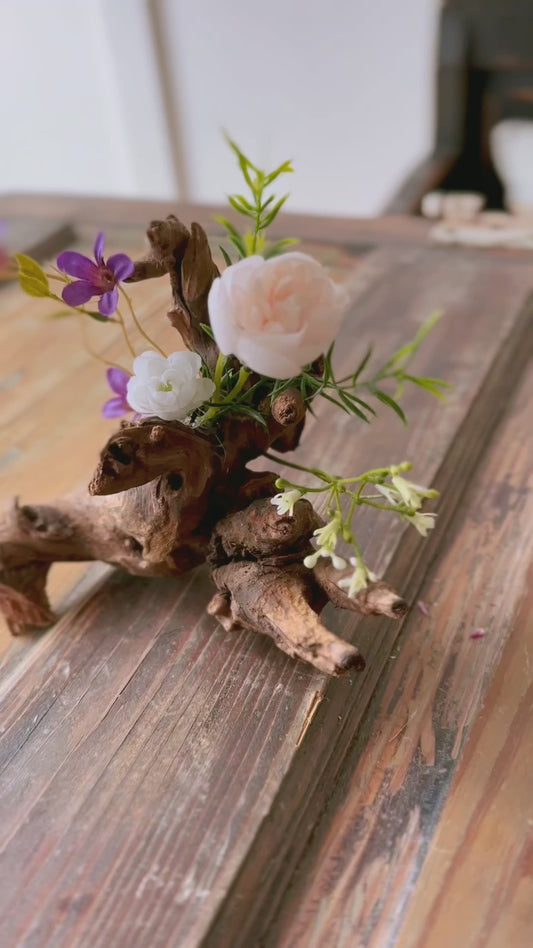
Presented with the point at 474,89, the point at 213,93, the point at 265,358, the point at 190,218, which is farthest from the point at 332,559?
the point at 213,93

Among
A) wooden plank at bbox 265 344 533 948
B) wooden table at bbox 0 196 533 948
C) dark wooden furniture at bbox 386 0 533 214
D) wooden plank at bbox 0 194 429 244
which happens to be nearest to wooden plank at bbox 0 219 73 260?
wooden plank at bbox 0 194 429 244

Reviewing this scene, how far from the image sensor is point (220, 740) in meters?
0.57

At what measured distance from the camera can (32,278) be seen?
567 mm

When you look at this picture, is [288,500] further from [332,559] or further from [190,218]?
[190,218]

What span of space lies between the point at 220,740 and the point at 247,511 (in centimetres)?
16

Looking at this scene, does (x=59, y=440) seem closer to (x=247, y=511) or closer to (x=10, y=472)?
(x=10, y=472)

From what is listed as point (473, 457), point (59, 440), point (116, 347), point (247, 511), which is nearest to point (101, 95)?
point (116, 347)

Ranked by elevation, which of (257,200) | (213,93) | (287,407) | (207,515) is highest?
(257,200)

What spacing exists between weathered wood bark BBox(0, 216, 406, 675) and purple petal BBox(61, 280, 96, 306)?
38 millimetres

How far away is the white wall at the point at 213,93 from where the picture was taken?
80.9 inches

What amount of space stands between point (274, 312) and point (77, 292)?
17 centimetres

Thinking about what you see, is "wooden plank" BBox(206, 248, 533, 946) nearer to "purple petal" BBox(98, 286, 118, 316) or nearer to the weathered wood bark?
the weathered wood bark

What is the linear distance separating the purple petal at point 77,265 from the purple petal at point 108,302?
0.05 ft

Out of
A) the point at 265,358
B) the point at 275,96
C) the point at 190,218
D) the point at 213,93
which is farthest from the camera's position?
the point at 213,93
